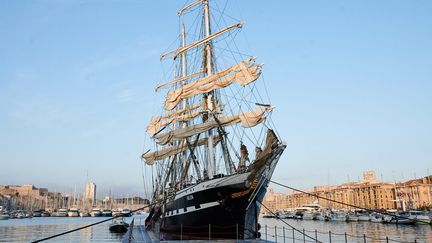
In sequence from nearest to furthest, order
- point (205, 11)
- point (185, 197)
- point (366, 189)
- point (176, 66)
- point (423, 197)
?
1. point (185, 197)
2. point (205, 11)
3. point (176, 66)
4. point (423, 197)
5. point (366, 189)

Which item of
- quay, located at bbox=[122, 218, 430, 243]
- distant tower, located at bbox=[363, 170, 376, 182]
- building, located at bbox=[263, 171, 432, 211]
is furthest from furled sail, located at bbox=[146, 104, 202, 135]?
distant tower, located at bbox=[363, 170, 376, 182]

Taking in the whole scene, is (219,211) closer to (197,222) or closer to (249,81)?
(197,222)

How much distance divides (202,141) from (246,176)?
18441 mm

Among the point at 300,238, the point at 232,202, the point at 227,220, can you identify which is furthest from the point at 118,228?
the point at 232,202

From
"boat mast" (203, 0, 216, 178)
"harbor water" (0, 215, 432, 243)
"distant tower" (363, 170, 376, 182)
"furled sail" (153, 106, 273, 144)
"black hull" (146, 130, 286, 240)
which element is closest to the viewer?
"black hull" (146, 130, 286, 240)

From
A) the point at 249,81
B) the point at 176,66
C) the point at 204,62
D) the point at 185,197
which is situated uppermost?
the point at 176,66

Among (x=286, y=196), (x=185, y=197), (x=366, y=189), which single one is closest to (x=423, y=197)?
(x=366, y=189)

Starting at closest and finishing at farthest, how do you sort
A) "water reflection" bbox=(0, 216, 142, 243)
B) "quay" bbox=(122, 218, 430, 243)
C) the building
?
1. "quay" bbox=(122, 218, 430, 243)
2. "water reflection" bbox=(0, 216, 142, 243)
3. the building

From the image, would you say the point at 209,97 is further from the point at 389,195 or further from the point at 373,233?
the point at 389,195

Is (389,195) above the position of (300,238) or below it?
above

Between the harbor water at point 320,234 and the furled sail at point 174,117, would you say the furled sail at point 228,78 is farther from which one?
the harbor water at point 320,234

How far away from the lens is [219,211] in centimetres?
2423

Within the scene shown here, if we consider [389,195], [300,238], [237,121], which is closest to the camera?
[237,121]

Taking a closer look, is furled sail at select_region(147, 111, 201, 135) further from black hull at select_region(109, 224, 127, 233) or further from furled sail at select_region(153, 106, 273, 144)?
black hull at select_region(109, 224, 127, 233)
